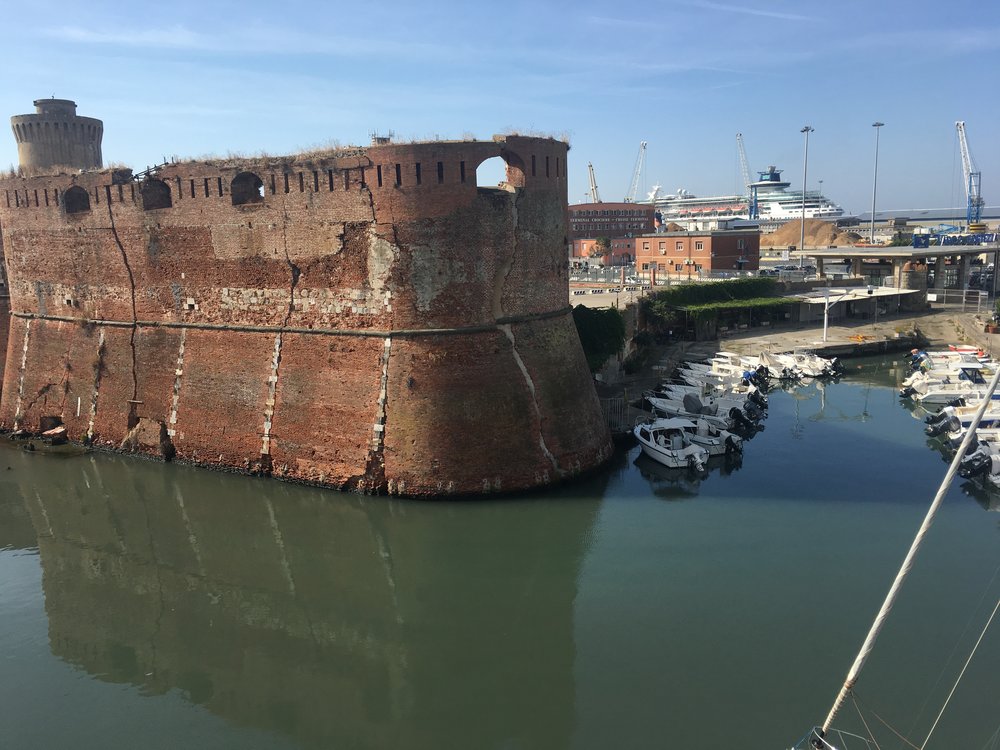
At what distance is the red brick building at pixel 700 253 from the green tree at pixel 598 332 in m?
21.7

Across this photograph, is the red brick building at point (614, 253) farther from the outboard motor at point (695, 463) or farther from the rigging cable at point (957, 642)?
the rigging cable at point (957, 642)

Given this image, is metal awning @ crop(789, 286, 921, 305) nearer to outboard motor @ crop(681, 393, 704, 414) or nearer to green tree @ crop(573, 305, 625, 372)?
green tree @ crop(573, 305, 625, 372)

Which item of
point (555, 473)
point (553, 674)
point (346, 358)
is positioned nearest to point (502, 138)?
point (346, 358)

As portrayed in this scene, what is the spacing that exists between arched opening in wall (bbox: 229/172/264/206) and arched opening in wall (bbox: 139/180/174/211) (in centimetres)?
230

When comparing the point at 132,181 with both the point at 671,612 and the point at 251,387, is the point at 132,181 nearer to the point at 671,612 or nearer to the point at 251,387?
the point at 251,387

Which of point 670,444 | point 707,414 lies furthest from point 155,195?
point 707,414

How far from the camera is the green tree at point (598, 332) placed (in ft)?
78.6

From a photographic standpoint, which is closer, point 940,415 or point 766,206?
point 940,415

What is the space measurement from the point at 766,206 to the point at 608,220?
174 ft

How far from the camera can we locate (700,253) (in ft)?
154

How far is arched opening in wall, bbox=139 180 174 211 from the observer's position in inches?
762

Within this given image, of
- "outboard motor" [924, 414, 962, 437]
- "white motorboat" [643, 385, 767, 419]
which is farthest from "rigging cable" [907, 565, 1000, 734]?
"white motorboat" [643, 385, 767, 419]

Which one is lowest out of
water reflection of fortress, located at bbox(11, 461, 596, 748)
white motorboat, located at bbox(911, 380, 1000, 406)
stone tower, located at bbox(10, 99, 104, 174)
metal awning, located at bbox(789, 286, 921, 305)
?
water reflection of fortress, located at bbox(11, 461, 596, 748)

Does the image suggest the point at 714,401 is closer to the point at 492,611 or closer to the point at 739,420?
the point at 739,420
